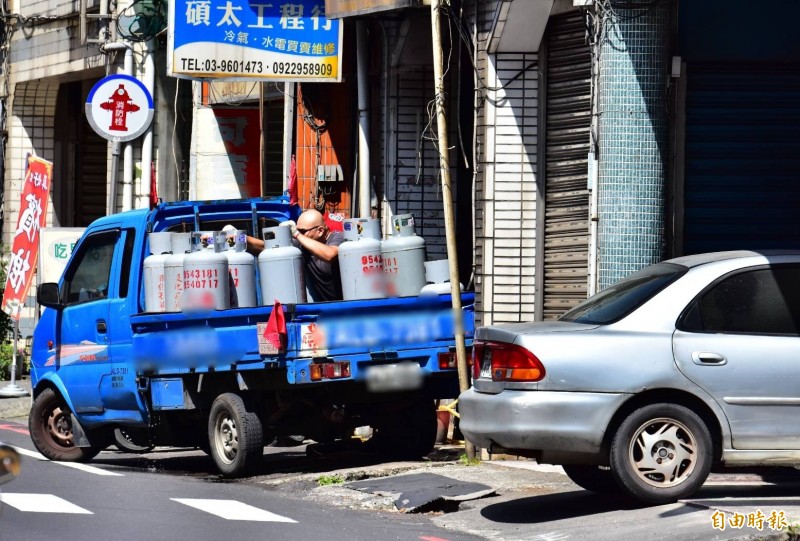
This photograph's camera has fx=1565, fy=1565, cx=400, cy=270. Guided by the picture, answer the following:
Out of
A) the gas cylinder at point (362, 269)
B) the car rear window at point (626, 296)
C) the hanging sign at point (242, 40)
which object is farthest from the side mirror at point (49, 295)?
the car rear window at point (626, 296)

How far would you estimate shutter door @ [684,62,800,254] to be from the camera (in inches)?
575

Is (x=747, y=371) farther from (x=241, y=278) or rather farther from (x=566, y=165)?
(x=566, y=165)

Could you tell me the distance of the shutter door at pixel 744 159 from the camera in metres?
14.6

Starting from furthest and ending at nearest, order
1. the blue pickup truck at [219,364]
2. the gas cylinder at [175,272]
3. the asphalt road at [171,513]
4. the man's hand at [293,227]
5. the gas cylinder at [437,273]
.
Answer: the man's hand at [293,227]
the gas cylinder at [437,273]
the gas cylinder at [175,272]
the blue pickup truck at [219,364]
the asphalt road at [171,513]

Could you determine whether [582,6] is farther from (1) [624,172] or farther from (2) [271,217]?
(2) [271,217]

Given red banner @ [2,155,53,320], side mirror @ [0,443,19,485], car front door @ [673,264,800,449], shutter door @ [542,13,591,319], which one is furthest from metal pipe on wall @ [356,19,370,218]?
side mirror @ [0,443,19,485]

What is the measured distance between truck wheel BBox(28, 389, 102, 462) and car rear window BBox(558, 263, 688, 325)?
5.64 m

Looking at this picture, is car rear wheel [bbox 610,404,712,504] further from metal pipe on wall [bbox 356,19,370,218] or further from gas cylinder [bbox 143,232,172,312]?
metal pipe on wall [bbox 356,19,370,218]

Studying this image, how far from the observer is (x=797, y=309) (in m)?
9.42

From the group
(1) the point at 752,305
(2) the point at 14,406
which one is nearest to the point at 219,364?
(1) the point at 752,305

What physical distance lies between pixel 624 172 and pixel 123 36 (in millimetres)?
12334

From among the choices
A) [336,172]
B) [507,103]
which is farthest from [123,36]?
[507,103]

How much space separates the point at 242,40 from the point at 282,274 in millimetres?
5435

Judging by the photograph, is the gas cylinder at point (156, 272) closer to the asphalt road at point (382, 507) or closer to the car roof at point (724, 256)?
the asphalt road at point (382, 507)
